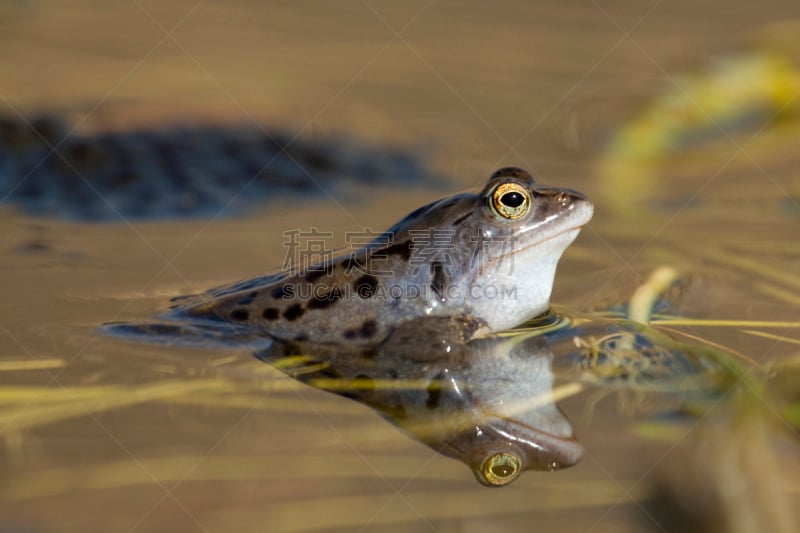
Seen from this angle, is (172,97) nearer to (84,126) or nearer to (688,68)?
(84,126)

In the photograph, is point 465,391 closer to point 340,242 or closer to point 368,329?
point 368,329

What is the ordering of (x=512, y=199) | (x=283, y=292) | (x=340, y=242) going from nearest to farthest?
(x=512, y=199) < (x=283, y=292) < (x=340, y=242)

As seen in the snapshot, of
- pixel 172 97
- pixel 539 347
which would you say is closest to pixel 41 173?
pixel 172 97

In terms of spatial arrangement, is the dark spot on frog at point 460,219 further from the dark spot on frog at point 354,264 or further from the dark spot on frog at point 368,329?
the dark spot on frog at point 368,329

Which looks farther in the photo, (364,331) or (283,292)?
(283,292)

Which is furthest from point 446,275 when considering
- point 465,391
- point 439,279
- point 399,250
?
point 465,391

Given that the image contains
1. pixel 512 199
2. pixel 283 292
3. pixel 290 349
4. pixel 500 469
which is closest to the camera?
pixel 500 469
